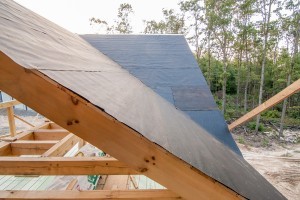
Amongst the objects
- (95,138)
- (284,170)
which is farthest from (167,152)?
(284,170)

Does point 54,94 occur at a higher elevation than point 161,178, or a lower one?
higher

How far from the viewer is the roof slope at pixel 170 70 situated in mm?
3273

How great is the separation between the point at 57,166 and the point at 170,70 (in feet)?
9.21

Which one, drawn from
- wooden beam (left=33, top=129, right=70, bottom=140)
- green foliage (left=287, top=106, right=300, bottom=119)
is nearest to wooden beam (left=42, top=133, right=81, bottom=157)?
wooden beam (left=33, top=129, right=70, bottom=140)

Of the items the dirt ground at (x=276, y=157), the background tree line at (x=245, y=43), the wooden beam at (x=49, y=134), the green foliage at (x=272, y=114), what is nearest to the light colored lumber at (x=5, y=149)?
the wooden beam at (x=49, y=134)

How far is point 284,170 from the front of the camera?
303 inches

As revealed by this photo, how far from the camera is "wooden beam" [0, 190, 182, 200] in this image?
73.0 inches

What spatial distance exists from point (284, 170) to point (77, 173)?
26.7 feet

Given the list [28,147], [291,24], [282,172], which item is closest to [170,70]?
[28,147]

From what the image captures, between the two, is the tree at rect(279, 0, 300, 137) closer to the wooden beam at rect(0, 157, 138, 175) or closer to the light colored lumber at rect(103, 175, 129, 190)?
the light colored lumber at rect(103, 175, 129, 190)

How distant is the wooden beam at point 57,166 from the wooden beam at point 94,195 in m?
0.25

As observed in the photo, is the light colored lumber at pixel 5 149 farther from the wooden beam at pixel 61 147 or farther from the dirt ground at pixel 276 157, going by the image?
the dirt ground at pixel 276 157

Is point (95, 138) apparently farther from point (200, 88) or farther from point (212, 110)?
point (200, 88)

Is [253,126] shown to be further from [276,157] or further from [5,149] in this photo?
[5,149]
